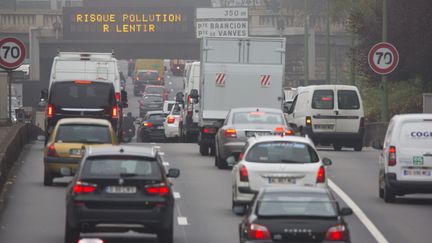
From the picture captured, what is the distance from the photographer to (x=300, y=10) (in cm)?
10019

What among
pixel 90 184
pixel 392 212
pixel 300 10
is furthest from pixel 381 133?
pixel 300 10

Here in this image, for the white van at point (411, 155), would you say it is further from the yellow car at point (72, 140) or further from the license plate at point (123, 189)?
the license plate at point (123, 189)

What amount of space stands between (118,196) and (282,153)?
211 inches

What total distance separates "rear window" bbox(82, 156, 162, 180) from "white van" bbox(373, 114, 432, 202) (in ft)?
26.7

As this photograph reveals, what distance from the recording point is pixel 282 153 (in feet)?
82.2

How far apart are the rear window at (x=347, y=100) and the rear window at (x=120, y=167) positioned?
77.3 ft

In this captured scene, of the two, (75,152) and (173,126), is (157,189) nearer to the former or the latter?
(75,152)

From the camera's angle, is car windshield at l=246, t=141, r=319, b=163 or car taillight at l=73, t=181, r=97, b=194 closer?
car taillight at l=73, t=181, r=97, b=194

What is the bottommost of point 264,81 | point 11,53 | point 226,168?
point 226,168

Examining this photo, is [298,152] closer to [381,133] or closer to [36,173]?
[36,173]

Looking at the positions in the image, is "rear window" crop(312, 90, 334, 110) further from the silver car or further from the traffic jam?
the silver car

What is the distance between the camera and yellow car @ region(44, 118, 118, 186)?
1141 inches

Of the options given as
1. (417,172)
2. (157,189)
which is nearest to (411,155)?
(417,172)

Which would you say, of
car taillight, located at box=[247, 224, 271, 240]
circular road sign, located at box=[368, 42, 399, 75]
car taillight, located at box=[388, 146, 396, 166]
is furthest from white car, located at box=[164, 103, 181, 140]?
car taillight, located at box=[247, 224, 271, 240]
